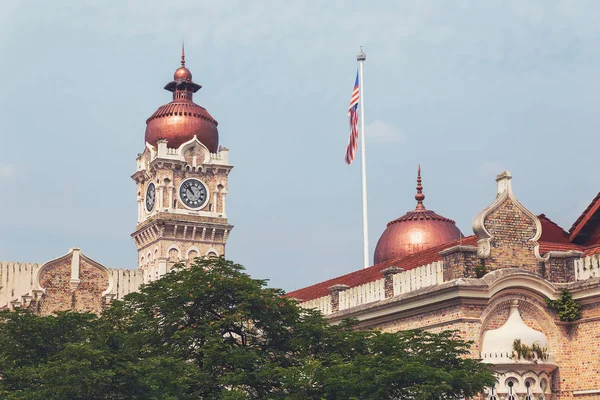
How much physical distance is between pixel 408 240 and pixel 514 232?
55.6 feet

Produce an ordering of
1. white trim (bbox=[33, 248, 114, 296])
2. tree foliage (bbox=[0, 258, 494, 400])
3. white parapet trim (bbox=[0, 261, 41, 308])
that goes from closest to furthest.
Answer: tree foliage (bbox=[0, 258, 494, 400]) → white trim (bbox=[33, 248, 114, 296]) → white parapet trim (bbox=[0, 261, 41, 308])

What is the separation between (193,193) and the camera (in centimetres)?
9619

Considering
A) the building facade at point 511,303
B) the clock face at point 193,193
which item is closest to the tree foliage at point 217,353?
the building facade at point 511,303

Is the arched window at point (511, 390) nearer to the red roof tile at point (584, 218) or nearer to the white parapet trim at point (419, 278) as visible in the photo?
the white parapet trim at point (419, 278)

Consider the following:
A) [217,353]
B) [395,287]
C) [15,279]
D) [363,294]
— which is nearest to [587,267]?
[395,287]

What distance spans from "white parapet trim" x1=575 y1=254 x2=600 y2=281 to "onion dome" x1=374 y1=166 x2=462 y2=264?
16516 mm

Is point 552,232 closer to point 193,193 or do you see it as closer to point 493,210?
point 493,210

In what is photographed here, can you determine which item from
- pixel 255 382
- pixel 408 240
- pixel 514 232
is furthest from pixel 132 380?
pixel 408 240

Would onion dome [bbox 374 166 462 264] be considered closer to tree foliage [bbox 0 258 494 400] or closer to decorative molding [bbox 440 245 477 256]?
decorative molding [bbox 440 245 477 256]

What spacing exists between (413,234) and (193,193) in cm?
4590

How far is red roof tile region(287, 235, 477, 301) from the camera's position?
40.3 m

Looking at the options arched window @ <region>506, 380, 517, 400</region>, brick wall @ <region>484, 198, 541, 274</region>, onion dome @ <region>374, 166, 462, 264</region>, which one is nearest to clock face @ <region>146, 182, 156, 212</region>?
onion dome @ <region>374, 166, 462, 264</region>

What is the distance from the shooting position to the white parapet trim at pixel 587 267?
34594 millimetres

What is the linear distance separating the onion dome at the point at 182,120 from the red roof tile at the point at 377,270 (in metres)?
43.1
